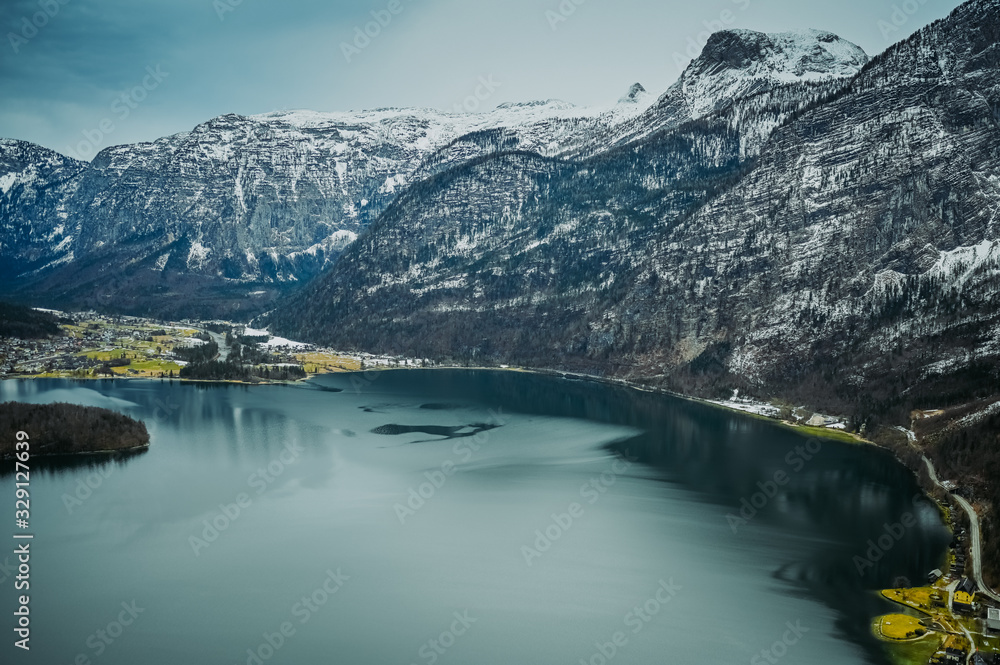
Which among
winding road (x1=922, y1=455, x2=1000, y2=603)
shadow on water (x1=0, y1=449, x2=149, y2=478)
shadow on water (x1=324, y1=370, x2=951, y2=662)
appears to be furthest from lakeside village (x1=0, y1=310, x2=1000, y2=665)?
shadow on water (x1=0, y1=449, x2=149, y2=478)

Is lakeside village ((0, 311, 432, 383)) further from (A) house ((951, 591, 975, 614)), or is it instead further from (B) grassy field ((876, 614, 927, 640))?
(A) house ((951, 591, 975, 614))

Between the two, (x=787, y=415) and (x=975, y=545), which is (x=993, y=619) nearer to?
(x=975, y=545)

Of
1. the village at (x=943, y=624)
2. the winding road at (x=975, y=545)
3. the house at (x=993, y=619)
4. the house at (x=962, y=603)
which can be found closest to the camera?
the village at (x=943, y=624)

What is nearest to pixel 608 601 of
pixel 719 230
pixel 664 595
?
pixel 664 595

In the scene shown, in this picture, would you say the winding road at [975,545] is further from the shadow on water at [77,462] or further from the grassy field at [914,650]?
the shadow on water at [77,462]

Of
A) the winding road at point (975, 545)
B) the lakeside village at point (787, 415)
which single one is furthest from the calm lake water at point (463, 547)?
the winding road at point (975, 545)

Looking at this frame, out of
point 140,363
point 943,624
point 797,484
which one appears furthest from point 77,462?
point 140,363
